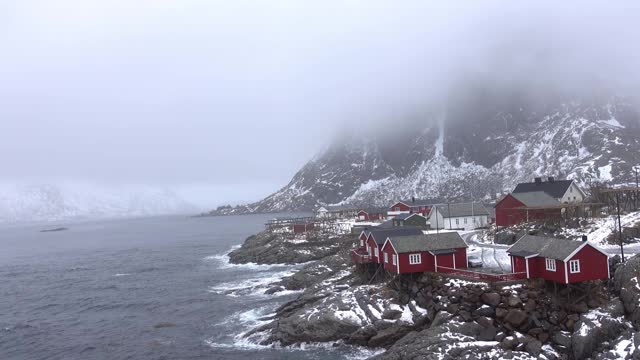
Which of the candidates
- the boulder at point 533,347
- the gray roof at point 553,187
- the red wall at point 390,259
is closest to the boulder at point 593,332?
the boulder at point 533,347

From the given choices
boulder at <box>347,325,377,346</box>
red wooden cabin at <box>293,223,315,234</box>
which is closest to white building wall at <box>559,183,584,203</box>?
red wooden cabin at <box>293,223,315,234</box>

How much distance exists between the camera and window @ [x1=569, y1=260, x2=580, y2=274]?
128ft

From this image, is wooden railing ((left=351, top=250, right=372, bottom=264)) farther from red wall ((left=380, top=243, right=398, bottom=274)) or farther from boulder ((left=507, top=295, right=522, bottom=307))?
boulder ((left=507, top=295, right=522, bottom=307))

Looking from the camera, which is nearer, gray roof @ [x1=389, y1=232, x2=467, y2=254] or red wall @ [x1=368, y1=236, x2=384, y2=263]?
gray roof @ [x1=389, y1=232, x2=467, y2=254]

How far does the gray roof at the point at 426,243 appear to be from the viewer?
4909 cm

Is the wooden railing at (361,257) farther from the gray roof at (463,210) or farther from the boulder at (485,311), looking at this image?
the gray roof at (463,210)

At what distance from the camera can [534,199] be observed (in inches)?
2950

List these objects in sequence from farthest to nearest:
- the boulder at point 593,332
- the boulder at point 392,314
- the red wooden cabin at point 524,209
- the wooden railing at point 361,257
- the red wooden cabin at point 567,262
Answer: the red wooden cabin at point 524,209 → the wooden railing at point 361,257 → the boulder at point 392,314 → the red wooden cabin at point 567,262 → the boulder at point 593,332

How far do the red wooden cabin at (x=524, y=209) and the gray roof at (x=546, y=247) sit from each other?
2562 centimetres

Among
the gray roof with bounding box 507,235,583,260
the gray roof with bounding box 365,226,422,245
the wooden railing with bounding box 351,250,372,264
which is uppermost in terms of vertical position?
the gray roof with bounding box 365,226,422,245

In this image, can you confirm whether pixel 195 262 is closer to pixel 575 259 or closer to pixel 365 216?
pixel 365 216

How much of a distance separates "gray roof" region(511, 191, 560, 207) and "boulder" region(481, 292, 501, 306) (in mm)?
36539

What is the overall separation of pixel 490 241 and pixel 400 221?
1094 inches

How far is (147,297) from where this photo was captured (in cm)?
7038
